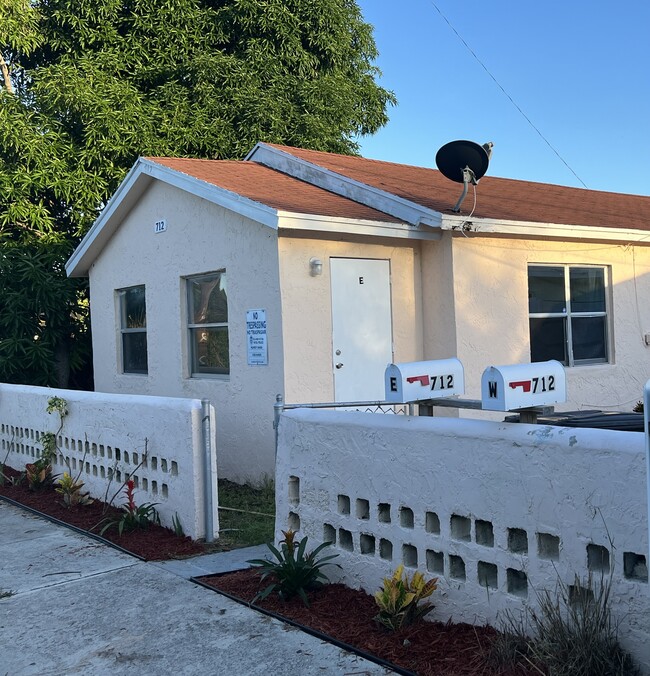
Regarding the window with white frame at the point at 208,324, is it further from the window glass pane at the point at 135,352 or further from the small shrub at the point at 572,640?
the small shrub at the point at 572,640

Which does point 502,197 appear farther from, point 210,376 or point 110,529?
point 110,529

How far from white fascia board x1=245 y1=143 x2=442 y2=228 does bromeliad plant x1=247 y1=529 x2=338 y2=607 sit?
4.82 meters

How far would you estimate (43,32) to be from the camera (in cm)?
1645

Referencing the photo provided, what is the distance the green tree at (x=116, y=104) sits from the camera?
14.0 meters

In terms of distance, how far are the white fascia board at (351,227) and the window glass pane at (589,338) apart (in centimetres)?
270

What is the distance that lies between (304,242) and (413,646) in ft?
17.3

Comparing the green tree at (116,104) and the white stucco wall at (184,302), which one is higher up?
the green tree at (116,104)

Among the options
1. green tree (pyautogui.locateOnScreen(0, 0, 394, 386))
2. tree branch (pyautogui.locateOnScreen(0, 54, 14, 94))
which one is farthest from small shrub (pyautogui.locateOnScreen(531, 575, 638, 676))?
tree branch (pyautogui.locateOnScreen(0, 54, 14, 94))

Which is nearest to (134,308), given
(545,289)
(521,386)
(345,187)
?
(345,187)

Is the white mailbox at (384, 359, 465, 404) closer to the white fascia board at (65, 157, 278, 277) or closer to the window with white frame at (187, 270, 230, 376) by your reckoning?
the white fascia board at (65, 157, 278, 277)

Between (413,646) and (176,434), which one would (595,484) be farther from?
(176,434)

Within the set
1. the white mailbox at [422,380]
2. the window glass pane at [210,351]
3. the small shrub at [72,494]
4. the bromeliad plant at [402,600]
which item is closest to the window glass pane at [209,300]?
the window glass pane at [210,351]

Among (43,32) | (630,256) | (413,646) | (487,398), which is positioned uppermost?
(43,32)

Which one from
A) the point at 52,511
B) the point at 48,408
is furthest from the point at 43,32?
the point at 52,511
